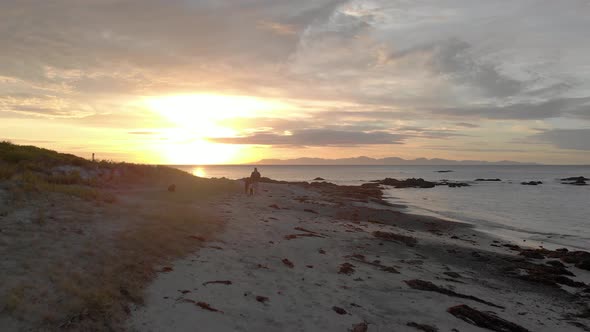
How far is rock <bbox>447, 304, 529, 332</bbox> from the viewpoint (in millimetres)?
8766

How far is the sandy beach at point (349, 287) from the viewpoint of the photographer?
798 centimetres

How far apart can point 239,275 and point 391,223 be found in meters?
17.7

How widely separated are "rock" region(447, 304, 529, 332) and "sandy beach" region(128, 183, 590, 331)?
0.03m

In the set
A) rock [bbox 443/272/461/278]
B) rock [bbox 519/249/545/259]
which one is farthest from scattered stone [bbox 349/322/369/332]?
rock [bbox 519/249/545/259]

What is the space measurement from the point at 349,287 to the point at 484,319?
3325 millimetres

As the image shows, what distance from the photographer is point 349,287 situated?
1041 cm

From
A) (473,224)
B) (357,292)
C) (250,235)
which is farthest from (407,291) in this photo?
(473,224)

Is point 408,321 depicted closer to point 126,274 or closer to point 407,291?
point 407,291

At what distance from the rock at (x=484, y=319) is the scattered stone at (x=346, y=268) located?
3.22 m

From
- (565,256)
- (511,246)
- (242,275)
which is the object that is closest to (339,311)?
(242,275)

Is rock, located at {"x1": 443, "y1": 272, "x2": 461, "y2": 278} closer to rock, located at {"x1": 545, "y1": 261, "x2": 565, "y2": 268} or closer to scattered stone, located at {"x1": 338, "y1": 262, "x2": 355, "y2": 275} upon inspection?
scattered stone, located at {"x1": 338, "y1": 262, "x2": 355, "y2": 275}

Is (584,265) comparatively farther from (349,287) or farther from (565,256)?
(349,287)

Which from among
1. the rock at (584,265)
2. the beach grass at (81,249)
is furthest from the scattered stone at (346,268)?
the rock at (584,265)

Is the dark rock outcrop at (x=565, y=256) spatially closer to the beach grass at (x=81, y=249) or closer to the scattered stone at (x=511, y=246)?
the scattered stone at (x=511, y=246)
